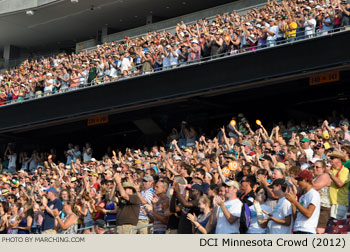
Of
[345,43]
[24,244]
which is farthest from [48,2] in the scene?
[24,244]

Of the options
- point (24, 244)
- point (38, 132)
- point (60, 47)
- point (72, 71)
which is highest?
point (60, 47)

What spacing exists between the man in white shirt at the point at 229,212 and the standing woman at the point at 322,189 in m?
1.10

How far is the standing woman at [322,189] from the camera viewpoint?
871 centimetres

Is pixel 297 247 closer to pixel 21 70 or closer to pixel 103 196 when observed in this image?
pixel 103 196

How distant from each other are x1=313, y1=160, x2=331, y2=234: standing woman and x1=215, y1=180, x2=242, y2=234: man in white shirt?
110cm

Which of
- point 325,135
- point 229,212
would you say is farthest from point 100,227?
point 325,135

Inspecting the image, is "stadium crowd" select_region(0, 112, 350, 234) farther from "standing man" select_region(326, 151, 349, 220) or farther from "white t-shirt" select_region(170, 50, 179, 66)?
"white t-shirt" select_region(170, 50, 179, 66)

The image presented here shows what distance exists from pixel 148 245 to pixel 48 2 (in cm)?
2678

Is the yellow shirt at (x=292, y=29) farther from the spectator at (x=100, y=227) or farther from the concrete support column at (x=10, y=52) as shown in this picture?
the concrete support column at (x=10, y=52)

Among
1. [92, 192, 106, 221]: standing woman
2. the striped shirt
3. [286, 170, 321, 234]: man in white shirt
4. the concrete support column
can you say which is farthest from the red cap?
the concrete support column

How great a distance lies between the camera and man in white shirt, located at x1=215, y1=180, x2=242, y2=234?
8857 millimetres

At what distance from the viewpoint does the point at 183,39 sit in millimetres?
22922

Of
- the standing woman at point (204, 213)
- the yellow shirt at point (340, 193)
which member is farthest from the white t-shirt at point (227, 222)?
the yellow shirt at point (340, 193)

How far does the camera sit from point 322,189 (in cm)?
922
